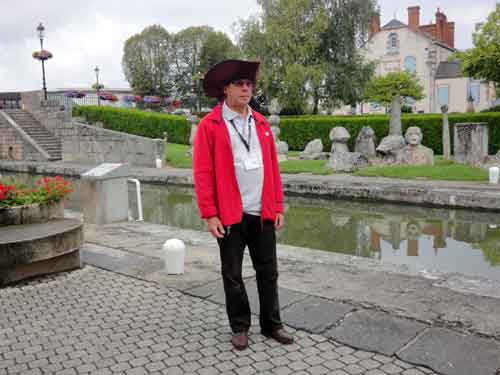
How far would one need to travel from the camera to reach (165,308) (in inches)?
161

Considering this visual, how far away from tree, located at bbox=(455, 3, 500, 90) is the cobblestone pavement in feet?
66.7

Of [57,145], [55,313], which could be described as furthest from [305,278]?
[57,145]

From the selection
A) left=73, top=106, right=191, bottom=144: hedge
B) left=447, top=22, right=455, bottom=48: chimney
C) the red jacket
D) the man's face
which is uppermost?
left=447, top=22, right=455, bottom=48: chimney

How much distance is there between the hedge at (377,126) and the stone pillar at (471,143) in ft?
18.2

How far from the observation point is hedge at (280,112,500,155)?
Result: 63.3 ft

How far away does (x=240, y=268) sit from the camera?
333 centimetres

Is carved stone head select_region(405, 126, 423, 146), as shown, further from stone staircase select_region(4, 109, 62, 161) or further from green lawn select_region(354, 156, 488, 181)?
stone staircase select_region(4, 109, 62, 161)

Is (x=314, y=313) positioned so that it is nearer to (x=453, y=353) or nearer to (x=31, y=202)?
(x=453, y=353)

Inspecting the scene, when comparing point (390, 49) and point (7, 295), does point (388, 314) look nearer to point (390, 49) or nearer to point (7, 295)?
point (7, 295)

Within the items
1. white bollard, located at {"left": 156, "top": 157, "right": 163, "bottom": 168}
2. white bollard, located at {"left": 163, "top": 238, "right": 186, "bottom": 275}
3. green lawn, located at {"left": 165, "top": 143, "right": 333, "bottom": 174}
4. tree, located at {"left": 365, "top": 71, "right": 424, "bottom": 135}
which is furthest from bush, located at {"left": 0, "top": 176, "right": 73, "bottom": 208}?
tree, located at {"left": 365, "top": 71, "right": 424, "bottom": 135}

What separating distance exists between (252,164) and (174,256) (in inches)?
82.1

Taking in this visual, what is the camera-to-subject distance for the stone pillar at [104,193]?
808 centimetres

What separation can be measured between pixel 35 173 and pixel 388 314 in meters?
21.3

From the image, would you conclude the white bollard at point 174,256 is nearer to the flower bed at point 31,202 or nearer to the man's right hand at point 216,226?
the flower bed at point 31,202
